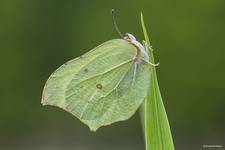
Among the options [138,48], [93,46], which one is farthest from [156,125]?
[93,46]

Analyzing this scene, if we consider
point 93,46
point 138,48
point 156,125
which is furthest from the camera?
point 93,46

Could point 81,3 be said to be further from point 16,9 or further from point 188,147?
point 188,147

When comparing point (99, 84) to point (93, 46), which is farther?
point (93, 46)

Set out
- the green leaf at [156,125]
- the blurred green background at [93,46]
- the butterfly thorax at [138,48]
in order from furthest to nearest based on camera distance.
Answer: the blurred green background at [93,46]
the butterfly thorax at [138,48]
the green leaf at [156,125]

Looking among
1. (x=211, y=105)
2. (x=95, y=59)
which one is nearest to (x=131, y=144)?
(x=211, y=105)

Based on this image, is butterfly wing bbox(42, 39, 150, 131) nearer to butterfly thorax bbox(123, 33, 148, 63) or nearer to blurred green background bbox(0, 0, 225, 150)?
butterfly thorax bbox(123, 33, 148, 63)

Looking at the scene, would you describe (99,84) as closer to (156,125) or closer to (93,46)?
(156,125)

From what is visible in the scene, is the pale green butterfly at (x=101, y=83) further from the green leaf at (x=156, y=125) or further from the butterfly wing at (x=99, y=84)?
the green leaf at (x=156, y=125)

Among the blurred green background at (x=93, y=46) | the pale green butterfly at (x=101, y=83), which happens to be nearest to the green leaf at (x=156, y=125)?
the pale green butterfly at (x=101, y=83)
